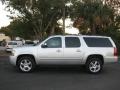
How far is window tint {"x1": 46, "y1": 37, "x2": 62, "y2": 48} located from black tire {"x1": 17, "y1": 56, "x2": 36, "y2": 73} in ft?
3.51

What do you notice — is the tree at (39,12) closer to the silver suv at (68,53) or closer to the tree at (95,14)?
the tree at (95,14)

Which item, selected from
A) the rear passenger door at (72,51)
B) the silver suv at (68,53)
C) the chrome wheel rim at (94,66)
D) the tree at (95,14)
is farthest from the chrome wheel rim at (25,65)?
the tree at (95,14)

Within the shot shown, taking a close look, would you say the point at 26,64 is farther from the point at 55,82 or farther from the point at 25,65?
the point at 55,82

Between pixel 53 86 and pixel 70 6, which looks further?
pixel 70 6

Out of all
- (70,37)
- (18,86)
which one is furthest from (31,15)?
(18,86)

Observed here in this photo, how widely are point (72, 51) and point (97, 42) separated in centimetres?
138

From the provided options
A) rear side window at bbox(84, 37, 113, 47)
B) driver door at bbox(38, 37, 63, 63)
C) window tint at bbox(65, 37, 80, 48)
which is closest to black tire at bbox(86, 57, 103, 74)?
rear side window at bbox(84, 37, 113, 47)

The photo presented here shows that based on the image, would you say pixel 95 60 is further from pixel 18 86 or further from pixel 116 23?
pixel 116 23

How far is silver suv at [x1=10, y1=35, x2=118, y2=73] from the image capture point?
41.7ft

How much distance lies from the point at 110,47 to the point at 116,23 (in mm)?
20333

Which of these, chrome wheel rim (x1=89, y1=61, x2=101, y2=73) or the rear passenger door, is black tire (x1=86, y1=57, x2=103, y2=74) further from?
the rear passenger door

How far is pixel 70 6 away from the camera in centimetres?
3391

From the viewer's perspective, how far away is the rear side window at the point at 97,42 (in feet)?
43.3

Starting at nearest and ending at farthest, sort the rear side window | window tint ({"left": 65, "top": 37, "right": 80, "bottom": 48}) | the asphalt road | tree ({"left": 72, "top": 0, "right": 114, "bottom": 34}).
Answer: the asphalt road, window tint ({"left": 65, "top": 37, "right": 80, "bottom": 48}), the rear side window, tree ({"left": 72, "top": 0, "right": 114, "bottom": 34})
